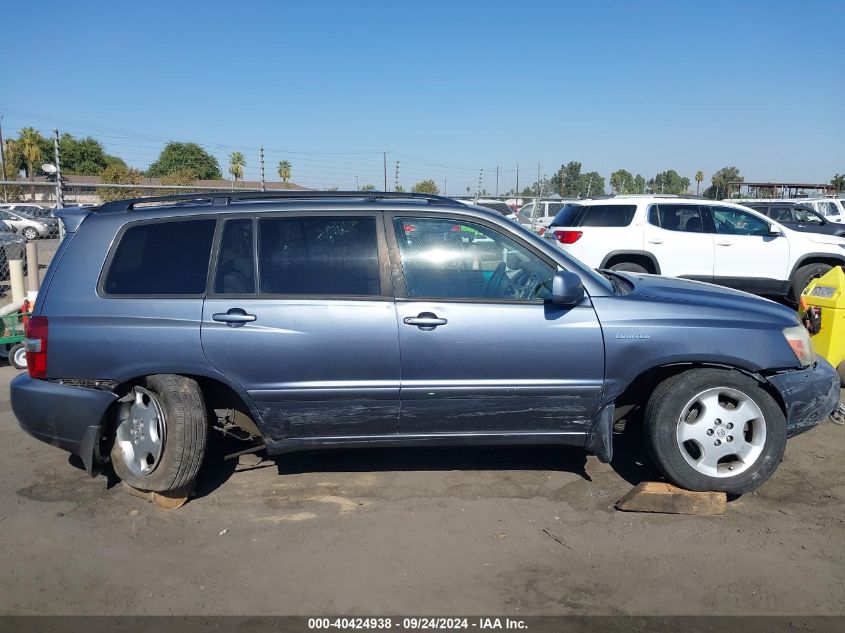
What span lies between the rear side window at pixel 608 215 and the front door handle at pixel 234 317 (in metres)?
7.40

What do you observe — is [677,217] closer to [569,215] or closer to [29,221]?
[569,215]

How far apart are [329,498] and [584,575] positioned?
1573 millimetres

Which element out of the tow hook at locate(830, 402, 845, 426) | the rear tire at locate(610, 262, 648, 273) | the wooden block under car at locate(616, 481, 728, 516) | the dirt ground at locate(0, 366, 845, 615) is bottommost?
the dirt ground at locate(0, 366, 845, 615)

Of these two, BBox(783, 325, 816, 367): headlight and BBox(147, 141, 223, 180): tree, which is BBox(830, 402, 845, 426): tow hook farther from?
BBox(147, 141, 223, 180): tree

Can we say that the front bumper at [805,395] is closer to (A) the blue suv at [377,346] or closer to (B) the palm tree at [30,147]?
(A) the blue suv at [377,346]

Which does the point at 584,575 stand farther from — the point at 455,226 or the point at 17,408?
the point at 17,408

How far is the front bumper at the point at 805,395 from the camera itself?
393 cm

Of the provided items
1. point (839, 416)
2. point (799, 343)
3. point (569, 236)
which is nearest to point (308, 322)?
point (799, 343)

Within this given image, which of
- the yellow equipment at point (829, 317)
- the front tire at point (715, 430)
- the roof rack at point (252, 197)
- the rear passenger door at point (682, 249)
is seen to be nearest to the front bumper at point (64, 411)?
the roof rack at point (252, 197)

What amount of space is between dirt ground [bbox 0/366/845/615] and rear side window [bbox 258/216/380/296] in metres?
1.28

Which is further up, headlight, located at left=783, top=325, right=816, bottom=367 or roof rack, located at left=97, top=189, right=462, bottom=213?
roof rack, located at left=97, top=189, right=462, bottom=213

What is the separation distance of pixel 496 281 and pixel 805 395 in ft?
6.24

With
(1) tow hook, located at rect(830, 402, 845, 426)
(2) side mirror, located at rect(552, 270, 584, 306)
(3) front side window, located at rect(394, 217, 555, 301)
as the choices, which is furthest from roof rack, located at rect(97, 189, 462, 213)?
(1) tow hook, located at rect(830, 402, 845, 426)

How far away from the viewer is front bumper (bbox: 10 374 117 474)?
12.6ft
